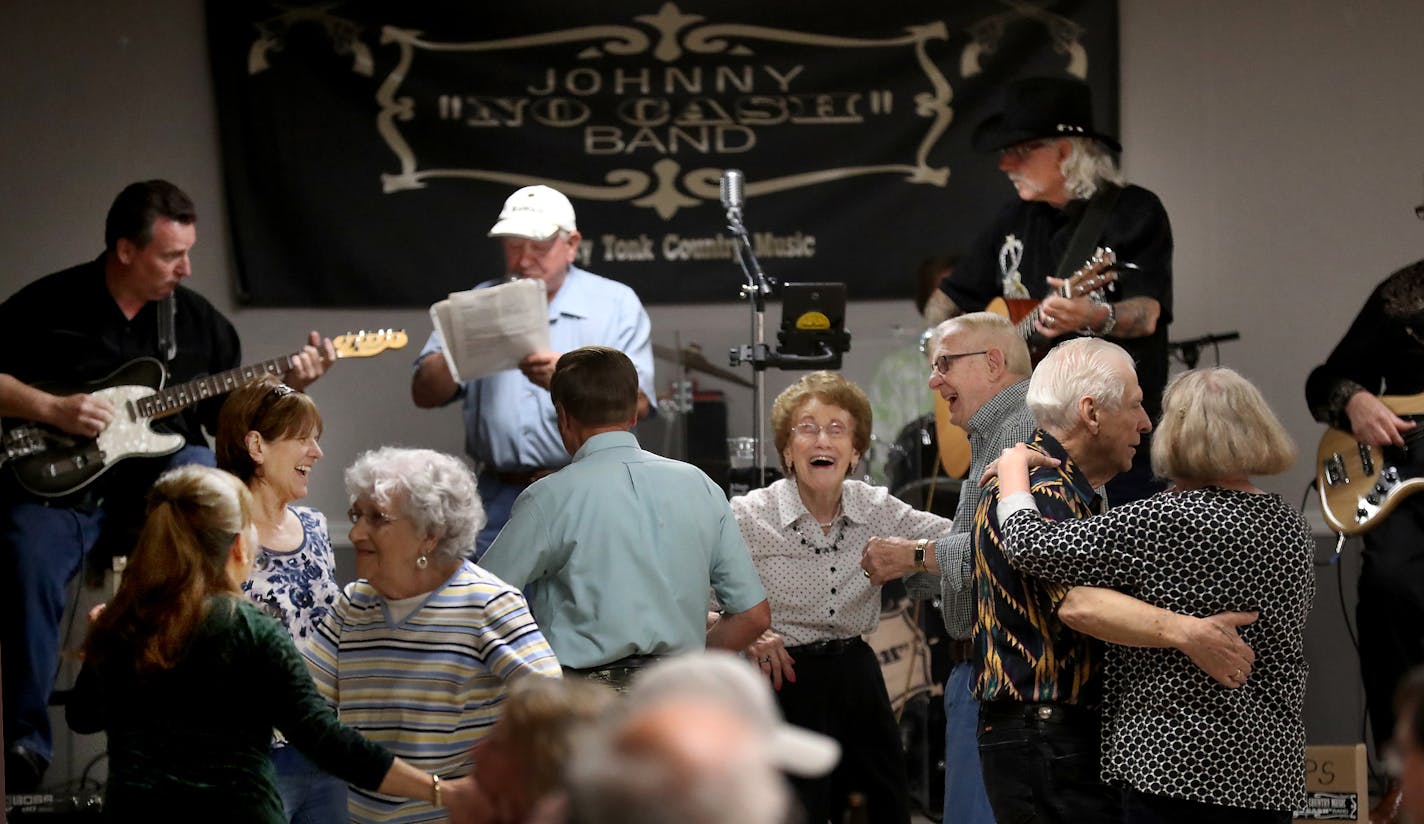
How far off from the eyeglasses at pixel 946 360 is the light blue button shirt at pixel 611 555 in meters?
0.77

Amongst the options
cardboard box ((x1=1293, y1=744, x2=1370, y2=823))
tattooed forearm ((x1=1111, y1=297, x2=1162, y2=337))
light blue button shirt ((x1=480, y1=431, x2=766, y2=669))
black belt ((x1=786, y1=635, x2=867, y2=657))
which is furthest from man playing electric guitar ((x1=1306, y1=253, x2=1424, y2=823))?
light blue button shirt ((x1=480, y1=431, x2=766, y2=669))

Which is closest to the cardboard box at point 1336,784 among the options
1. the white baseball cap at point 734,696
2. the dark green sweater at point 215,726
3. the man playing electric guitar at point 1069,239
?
the man playing electric guitar at point 1069,239

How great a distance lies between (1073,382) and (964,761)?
988mm

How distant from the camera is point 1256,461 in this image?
3.06m

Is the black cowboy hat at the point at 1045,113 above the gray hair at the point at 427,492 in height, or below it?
above

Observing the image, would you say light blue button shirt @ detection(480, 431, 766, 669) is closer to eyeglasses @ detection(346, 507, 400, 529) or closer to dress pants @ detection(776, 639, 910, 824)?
eyeglasses @ detection(346, 507, 400, 529)

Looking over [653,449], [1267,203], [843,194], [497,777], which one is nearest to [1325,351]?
[1267,203]

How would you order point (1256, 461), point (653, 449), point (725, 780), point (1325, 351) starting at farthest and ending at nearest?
point (1325, 351)
point (653, 449)
point (1256, 461)
point (725, 780)

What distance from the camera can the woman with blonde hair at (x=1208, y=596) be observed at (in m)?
3.01

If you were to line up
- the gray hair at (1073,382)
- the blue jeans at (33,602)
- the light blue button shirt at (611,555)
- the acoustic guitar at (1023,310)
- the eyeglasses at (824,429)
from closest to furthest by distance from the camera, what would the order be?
1. the gray hair at (1073,382)
2. the light blue button shirt at (611,555)
3. the eyeglasses at (824,429)
4. the acoustic guitar at (1023,310)
5. the blue jeans at (33,602)

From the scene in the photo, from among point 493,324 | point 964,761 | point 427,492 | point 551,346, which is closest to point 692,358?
point 551,346

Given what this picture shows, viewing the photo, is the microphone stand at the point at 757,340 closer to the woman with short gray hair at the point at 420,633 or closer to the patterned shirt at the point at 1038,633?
the patterned shirt at the point at 1038,633

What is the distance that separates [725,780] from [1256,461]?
2.03 metres

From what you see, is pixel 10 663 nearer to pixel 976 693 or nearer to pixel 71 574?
pixel 71 574
